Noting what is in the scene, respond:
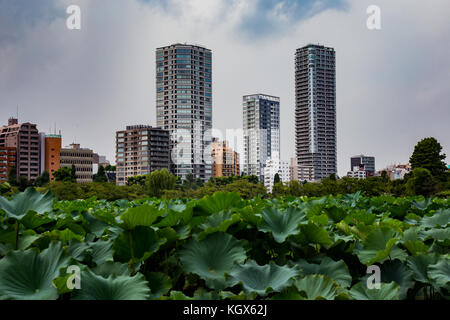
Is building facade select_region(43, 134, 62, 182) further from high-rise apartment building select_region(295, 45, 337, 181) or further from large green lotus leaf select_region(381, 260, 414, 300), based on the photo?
large green lotus leaf select_region(381, 260, 414, 300)

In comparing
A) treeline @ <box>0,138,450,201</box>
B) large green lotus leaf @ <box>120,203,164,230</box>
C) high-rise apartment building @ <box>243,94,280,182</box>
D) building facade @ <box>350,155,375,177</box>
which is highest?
high-rise apartment building @ <box>243,94,280,182</box>

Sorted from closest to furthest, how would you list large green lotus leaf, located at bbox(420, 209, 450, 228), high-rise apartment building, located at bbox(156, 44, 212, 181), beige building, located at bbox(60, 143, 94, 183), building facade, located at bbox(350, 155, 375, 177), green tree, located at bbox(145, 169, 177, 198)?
1. large green lotus leaf, located at bbox(420, 209, 450, 228)
2. green tree, located at bbox(145, 169, 177, 198)
3. beige building, located at bbox(60, 143, 94, 183)
4. high-rise apartment building, located at bbox(156, 44, 212, 181)
5. building facade, located at bbox(350, 155, 375, 177)

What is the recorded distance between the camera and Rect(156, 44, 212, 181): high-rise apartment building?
2052 inches

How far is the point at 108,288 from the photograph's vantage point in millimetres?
565

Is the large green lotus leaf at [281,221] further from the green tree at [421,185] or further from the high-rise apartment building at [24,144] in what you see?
the high-rise apartment building at [24,144]

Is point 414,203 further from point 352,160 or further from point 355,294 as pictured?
point 352,160

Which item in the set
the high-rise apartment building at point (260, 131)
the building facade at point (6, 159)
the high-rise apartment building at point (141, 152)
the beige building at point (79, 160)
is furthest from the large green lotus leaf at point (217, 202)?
the high-rise apartment building at point (260, 131)

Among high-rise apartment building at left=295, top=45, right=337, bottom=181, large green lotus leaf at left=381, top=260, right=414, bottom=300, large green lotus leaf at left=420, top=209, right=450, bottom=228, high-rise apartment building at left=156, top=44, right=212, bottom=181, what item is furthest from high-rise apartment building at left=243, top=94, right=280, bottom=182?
large green lotus leaf at left=381, top=260, right=414, bottom=300

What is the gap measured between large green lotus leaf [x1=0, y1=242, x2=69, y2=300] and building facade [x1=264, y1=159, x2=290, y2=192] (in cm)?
6012

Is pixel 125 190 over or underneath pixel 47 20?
underneath
